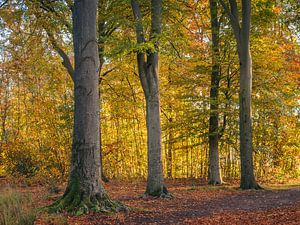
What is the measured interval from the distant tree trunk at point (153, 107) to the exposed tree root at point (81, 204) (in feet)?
9.62

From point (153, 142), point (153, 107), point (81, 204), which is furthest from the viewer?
point (153, 107)

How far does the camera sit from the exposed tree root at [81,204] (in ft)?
21.0

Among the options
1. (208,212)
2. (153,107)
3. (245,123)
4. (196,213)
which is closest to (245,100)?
(245,123)

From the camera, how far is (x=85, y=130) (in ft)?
22.2

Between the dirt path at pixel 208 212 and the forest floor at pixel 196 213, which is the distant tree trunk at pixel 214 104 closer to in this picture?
the dirt path at pixel 208 212

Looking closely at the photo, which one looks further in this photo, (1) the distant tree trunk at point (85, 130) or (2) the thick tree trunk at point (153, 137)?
(2) the thick tree trunk at point (153, 137)

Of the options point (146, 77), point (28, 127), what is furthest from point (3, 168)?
point (146, 77)

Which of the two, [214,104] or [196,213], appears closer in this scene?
[196,213]

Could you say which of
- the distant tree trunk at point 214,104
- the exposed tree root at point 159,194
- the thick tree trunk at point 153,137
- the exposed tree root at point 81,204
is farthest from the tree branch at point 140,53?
the distant tree trunk at point 214,104

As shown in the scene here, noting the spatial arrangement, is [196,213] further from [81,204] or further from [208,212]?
[81,204]

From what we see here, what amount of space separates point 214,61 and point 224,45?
2.73ft

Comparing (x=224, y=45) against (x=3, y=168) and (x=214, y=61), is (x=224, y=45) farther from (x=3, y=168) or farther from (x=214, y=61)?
(x=3, y=168)

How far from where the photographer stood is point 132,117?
18125 mm

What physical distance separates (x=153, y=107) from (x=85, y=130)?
3.49 meters
